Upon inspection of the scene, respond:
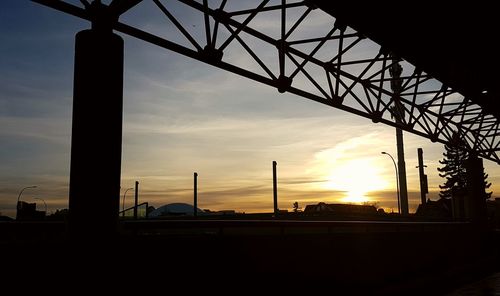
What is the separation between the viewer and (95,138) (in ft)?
18.7

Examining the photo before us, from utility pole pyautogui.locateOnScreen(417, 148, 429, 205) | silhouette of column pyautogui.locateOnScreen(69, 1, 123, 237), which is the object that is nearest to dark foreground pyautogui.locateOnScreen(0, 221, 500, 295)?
silhouette of column pyautogui.locateOnScreen(69, 1, 123, 237)

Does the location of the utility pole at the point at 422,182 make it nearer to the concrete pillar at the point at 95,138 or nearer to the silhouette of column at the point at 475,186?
the silhouette of column at the point at 475,186

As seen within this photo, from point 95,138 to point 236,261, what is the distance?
309cm

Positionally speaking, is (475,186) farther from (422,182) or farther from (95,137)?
(422,182)

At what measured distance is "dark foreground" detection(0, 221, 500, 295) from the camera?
5.25 meters

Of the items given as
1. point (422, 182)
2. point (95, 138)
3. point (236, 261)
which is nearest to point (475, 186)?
point (236, 261)

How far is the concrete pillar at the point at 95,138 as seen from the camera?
5.64 metres

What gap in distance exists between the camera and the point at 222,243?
743 centimetres

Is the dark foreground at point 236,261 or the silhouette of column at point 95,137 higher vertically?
the silhouette of column at point 95,137

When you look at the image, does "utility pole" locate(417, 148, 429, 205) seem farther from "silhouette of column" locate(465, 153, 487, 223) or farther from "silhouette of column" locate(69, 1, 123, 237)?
"silhouette of column" locate(69, 1, 123, 237)

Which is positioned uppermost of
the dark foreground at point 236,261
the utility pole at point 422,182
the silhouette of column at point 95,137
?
the utility pole at point 422,182

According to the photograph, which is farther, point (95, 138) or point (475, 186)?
point (475, 186)

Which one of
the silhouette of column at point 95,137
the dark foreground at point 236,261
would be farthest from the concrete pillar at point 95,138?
the dark foreground at point 236,261

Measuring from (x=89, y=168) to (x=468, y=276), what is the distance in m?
12.1
